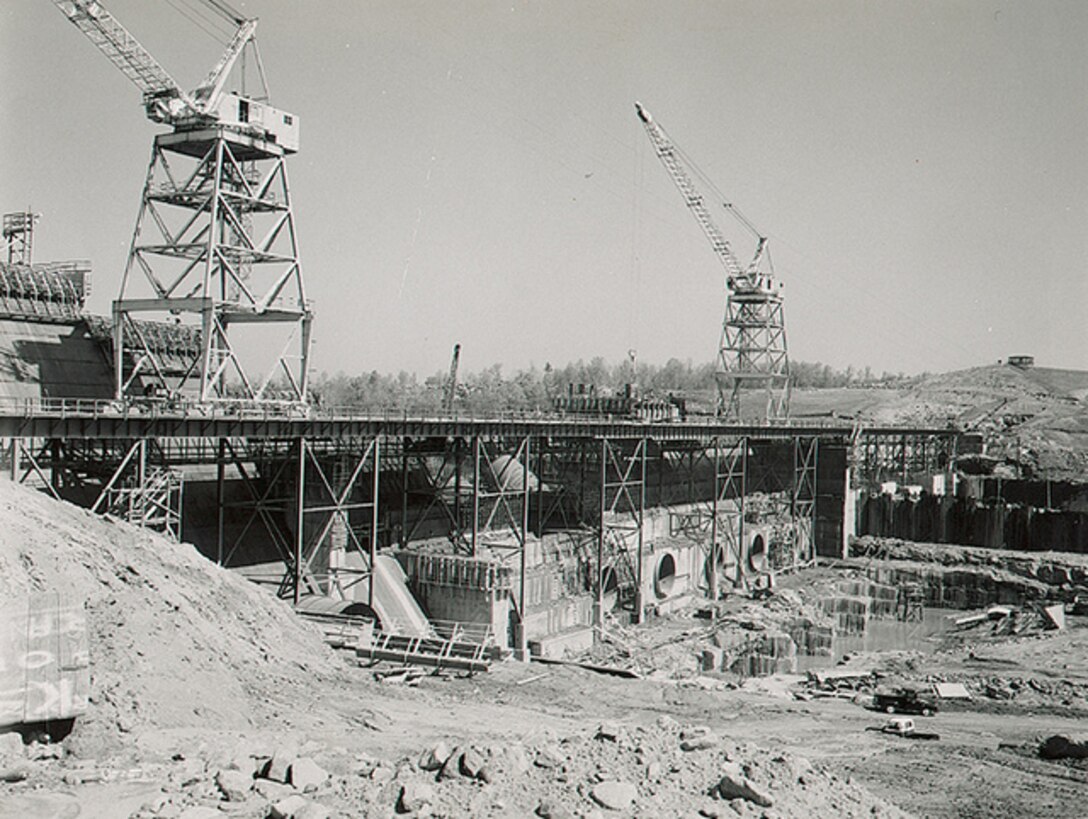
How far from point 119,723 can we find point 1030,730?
2348 centimetres

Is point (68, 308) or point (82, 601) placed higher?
point (68, 308)

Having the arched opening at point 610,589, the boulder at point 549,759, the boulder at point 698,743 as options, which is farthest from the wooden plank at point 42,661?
Result: the arched opening at point 610,589

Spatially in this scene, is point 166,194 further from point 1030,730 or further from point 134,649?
point 1030,730

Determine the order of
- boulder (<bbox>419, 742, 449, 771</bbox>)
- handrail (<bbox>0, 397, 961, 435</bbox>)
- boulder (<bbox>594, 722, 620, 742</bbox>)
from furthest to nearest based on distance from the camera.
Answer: handrail (<bbox>0, 397, 961, 435</bbox>)
boulder (<bbox>594, 722, 620, 742</bbox>)
boulder (<bbox>419, 742, 449, 771</bbox>)

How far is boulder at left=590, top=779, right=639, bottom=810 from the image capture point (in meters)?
13.9

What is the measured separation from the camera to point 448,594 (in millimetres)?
42406

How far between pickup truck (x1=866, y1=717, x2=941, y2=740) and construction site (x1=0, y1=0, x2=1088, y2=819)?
0.52 ft

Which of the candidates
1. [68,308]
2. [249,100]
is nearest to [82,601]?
[249,100]

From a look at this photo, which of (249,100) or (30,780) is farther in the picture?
(249,100)

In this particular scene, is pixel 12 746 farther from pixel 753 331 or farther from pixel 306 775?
pixel 753 331

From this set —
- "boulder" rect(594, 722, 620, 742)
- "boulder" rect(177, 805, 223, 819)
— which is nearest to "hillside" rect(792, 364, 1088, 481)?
"boulder" rect(594, 722, 620, 742)

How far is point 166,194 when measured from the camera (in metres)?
43.1

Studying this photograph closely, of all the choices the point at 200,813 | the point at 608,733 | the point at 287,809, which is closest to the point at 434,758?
the point at 287,809

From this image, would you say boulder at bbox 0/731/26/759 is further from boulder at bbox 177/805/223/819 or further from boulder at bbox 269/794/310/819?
boulder at bbox 269/794/310/819
